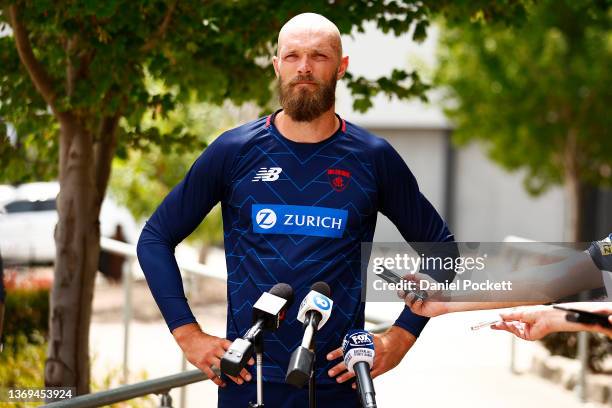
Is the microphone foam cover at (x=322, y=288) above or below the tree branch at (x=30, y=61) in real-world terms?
below

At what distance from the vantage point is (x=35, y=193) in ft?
47.7

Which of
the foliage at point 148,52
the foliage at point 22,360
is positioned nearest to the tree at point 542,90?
the foliage at point 22,360

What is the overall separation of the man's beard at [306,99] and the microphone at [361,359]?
0.78 metres

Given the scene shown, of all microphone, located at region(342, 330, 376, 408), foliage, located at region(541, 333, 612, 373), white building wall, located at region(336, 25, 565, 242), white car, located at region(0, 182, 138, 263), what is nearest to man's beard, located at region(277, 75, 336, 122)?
microphone, located at region(342, 330, 376, 408)

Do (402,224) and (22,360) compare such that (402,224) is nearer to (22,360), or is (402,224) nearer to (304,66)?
(304,66)

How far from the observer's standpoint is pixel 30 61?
5.67 meters

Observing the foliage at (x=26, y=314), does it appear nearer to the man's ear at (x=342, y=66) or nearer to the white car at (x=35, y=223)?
the white car at (x=35, y=223)

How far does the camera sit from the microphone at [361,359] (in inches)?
110

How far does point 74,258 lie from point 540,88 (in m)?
12.3

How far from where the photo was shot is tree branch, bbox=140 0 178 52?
5.44 m

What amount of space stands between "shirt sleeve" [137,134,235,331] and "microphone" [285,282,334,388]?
2.11ft

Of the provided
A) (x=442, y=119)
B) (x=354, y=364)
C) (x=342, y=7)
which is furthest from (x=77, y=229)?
(x=442, y=119)

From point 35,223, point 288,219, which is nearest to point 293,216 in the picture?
point 288,219

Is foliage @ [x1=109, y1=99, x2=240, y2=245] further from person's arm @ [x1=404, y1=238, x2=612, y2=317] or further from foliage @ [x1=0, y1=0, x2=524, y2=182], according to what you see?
person's arm @ [x1=404, y1=238, x2=612, y2=317]
